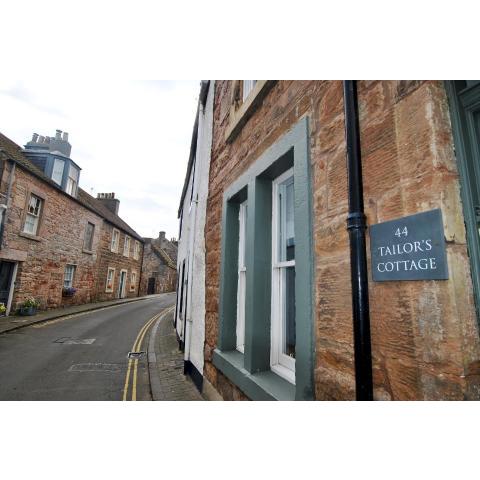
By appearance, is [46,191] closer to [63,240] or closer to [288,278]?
[63,240]

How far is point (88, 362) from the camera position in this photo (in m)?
6.50

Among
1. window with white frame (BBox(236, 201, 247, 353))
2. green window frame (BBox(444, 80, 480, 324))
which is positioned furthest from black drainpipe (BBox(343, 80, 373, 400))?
window with white frame (BBox(236, 201, 247, 353))

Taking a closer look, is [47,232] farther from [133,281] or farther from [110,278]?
[133,281]

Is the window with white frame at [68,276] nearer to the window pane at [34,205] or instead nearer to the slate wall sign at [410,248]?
the window pane at [34,205]

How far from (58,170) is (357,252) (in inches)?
703

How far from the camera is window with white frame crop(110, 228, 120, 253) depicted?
70.4 feet

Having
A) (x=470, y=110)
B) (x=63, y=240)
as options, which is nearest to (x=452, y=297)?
(x=470, y=110)

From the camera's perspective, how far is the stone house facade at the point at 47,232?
11.7 meters

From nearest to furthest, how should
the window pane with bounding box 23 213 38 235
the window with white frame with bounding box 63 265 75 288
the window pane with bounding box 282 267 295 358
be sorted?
the window pane with bounding box 282 267 295 358 < the window pane with bounding box 23 213 38 235 < the window with white frame with bounding box 63 265 75 288

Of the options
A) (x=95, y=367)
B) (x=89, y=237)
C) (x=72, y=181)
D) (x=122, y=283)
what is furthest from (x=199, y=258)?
(x=122, y=283)

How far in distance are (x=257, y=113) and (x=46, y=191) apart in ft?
46.9

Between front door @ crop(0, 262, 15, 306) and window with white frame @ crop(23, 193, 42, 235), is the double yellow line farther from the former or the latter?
window with white frame @ crop(23, 193, 42, 235)

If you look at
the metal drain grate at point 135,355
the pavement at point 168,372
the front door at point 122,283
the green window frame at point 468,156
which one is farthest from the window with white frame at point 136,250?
the green window frame at point 468,156

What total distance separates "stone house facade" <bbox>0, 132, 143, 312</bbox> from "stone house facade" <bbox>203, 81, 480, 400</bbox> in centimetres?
1223
